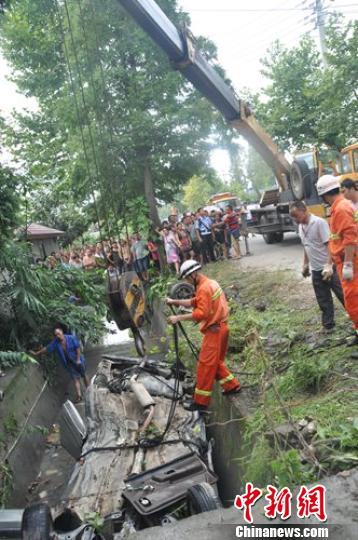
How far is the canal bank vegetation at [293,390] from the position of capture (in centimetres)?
300

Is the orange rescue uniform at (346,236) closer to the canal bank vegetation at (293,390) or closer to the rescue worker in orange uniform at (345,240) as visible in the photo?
the rescue worker in orange uniform at (345,240)

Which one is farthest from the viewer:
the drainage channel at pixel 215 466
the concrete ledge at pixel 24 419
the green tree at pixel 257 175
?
the green tree at pixel 257 175

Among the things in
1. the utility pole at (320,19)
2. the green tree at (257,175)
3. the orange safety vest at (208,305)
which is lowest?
the orange safety vest at (208,305)

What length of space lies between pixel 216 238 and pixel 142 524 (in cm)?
1045

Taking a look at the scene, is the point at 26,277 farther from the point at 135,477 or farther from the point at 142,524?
the point at 142,524

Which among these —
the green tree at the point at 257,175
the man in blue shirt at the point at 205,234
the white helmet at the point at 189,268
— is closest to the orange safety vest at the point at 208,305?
the white helmet at the point at 189,268

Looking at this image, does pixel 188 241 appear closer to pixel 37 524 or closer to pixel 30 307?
pixel 30 307

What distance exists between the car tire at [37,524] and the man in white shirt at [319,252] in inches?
146

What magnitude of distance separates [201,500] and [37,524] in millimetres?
1215

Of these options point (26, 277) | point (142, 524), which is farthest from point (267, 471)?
point (26, 277)

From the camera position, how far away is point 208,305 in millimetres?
5102

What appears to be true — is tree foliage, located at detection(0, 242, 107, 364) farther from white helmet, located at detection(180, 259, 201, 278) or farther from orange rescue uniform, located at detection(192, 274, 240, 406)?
orange rescue uniform, located at detection(192, 274, 240, 406)

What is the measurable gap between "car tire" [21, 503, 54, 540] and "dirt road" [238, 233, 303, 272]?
24.2 feet

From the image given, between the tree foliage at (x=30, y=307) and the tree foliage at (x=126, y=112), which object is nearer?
the tree foliage at (x=30, y=307)
